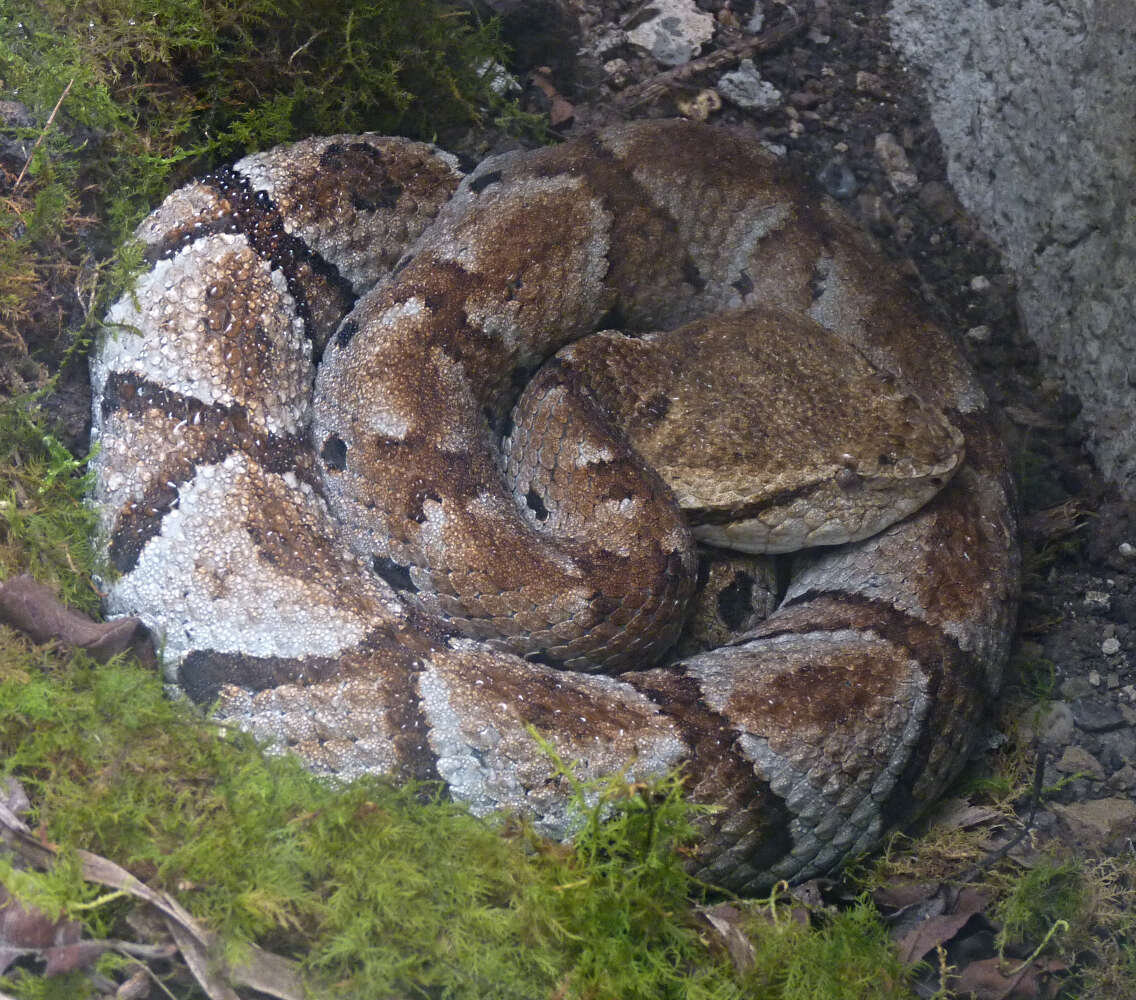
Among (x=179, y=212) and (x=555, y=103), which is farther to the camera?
(x=555, y=103)

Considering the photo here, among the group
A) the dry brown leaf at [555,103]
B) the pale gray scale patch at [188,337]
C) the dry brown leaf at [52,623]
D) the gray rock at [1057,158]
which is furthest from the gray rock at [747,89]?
the dry brown leaf at [52,623]

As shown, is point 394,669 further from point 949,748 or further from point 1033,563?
point 1033,563

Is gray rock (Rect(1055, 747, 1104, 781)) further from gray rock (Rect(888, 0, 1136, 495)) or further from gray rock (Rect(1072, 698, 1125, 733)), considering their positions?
gray rock (Rect(888, 0, 1136, 495))

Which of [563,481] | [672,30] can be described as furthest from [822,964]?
[672,30]

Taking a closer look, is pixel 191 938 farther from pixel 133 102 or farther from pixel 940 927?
pixel 133 102

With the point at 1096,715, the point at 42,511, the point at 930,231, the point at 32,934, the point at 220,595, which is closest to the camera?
the point at 32,934

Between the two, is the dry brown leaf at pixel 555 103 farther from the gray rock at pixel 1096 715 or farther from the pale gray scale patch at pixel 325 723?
the gray rock at pixel 1096 715
